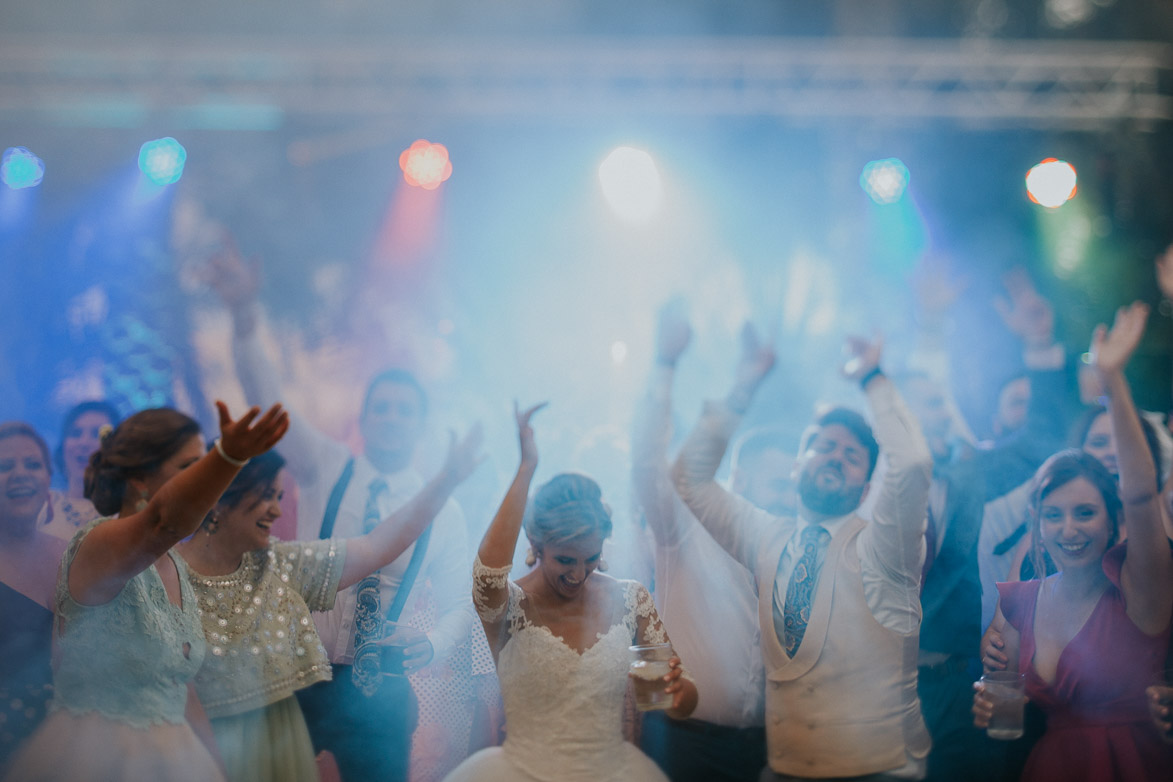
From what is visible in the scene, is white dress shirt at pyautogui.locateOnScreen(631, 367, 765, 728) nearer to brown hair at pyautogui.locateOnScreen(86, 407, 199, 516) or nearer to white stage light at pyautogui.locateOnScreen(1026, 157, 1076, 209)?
brown hair at pyautogui.locateOnScreen(86, 407, 199, 516)

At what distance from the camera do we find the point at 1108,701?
2.59m

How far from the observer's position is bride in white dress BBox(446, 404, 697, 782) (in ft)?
7.43

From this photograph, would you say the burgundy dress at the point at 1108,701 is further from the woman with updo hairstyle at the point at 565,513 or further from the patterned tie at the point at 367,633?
the patterned tie at the point at 367,633

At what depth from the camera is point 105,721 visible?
6.81 feet

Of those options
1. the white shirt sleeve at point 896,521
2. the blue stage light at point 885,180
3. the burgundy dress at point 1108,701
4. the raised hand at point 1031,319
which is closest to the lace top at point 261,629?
the white shirt sleeve at point 896,521

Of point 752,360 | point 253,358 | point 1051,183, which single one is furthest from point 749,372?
point 1051,183

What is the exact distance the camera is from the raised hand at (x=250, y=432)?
5.71 ft

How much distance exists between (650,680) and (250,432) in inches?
41.4

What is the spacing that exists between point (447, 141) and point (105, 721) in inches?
206

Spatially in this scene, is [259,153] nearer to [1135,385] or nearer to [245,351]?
[245,351]

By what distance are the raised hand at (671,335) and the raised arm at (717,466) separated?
166mm

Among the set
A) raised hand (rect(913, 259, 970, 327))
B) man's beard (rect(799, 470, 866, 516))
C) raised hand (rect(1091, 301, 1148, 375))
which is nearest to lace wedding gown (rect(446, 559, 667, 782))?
man's beard (rect(799, 470, 866, 516))

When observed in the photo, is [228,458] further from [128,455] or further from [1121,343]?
[1121,343]

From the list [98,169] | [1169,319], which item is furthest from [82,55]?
[1169,319]
